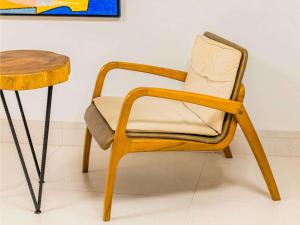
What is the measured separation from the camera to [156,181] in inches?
104

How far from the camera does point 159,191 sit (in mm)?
2537

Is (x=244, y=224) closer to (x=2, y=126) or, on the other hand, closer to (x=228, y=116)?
(x=228, y=116)

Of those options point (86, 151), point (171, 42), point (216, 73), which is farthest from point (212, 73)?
point (86, 151)

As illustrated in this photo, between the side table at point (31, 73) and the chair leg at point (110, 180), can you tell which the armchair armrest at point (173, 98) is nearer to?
the chair leg at point (110, 180)

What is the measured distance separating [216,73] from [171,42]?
55cm

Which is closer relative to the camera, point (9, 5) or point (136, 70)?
point (136, 70)

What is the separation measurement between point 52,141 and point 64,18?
29.3 inches

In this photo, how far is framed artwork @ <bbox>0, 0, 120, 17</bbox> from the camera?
286 cm

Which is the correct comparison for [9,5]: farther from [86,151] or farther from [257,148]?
[257,148]

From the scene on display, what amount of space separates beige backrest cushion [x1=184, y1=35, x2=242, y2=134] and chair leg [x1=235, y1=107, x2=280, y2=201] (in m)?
0.09

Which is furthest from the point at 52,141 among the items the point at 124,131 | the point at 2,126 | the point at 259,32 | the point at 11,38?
the point at 259,32

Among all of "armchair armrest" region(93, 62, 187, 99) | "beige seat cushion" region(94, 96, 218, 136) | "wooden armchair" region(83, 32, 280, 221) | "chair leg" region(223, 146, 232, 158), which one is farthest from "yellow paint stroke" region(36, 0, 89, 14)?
"chair leg" region(223, 146, 232, 158)

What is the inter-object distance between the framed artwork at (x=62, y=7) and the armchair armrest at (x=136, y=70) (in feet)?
1.27

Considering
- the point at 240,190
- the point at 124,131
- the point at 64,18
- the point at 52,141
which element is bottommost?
the point at 52,141
